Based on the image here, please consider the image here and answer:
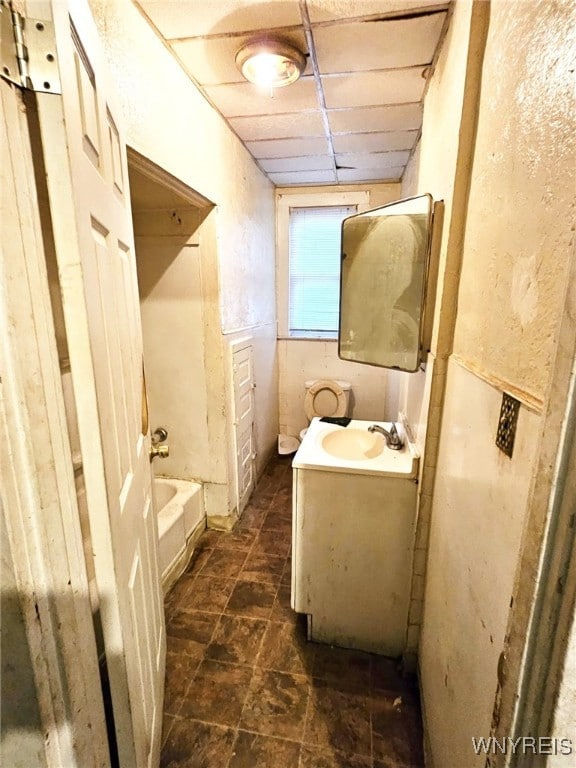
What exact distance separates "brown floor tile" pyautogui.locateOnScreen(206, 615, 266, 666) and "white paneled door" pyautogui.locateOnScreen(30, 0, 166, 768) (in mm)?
457

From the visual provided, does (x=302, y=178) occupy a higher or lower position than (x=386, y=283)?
higher

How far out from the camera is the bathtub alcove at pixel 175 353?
1.96 metres

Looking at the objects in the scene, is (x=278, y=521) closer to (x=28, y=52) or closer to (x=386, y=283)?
(x=386, y=283)

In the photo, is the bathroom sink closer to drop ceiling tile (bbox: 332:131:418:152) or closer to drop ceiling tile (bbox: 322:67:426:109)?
drop ceiling tile (bbox: 322:67:426:109)

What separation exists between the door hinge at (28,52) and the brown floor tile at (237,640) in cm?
189

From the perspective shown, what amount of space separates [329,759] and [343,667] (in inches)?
13.2

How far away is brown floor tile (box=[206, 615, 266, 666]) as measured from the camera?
149 cm

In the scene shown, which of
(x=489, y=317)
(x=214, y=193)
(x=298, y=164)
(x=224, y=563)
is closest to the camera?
(x=489, y=317)

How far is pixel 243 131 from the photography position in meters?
2.13

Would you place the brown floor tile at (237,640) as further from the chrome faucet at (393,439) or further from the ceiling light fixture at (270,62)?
the ceiling light fixture at (270,62)

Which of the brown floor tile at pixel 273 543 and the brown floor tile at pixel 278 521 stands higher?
the brown floor tile at pixel 273 543

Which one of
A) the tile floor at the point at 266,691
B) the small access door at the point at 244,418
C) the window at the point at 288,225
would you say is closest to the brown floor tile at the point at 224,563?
the tile floor at the point at 266,691

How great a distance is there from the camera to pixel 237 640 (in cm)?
157

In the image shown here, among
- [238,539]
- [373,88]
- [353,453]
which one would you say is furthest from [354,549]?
[373,88]
